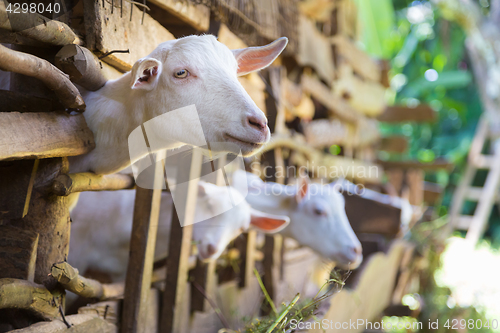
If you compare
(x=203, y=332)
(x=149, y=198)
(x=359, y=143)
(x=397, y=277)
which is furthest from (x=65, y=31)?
(x=359, y=143)

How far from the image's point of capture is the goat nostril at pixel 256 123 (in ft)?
3.85

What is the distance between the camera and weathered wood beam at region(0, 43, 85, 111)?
98 centimetres

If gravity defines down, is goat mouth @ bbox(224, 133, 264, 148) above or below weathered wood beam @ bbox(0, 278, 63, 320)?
above

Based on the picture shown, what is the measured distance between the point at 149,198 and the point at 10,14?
2.86 ft

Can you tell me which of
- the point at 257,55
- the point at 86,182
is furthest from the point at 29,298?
the point at 257,55

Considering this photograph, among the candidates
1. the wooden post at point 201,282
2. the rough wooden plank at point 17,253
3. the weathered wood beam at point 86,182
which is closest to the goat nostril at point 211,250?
the wooden post at point 201,282

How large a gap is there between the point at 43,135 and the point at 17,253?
1.34 feet

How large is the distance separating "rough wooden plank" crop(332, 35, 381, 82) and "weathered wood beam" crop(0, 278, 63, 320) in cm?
384

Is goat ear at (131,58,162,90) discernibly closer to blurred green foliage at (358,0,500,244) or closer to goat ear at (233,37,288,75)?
goat ear at (233,37,288,75)

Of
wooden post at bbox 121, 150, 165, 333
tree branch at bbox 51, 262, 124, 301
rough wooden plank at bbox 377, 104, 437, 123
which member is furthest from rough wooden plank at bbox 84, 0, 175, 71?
rough wooden plank at bbox 377, 104, 437, 123

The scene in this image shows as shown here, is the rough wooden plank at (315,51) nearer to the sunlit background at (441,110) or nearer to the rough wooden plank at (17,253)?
the sunlit background at (441,110)

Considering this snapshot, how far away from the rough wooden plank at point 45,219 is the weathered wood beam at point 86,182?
5cm

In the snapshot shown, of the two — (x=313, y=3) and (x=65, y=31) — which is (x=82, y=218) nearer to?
(x=65, y=31)

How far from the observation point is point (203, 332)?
2.31 m
